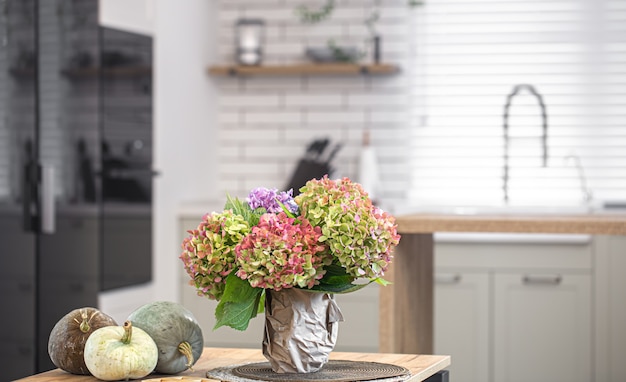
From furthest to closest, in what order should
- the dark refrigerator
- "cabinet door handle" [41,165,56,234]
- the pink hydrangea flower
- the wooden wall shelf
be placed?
1. the wooden wall shelf
2. "cabinet door handle" [41,165,56,234]
3. the dark refrigerator
4. the pink hydrangea flower

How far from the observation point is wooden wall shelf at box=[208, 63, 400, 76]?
16.6 feet

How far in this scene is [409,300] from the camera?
327cm

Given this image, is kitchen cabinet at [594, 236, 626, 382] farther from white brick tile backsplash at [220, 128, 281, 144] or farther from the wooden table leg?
white brick tile backsplash at [220, 128, 281, 144]

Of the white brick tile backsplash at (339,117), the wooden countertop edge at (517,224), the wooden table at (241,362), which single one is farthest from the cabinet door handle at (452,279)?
the wooden table at (241,362)

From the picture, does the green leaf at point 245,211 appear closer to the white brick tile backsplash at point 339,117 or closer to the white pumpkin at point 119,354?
the white pumpkin at point 119,354

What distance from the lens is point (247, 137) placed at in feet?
17.7

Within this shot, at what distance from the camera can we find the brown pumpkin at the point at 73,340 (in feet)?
6.07

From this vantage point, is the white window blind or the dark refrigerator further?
the white window blind

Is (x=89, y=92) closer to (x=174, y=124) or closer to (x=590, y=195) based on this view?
(x=174, y=124)

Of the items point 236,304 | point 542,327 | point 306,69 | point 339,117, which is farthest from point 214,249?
point 339,117

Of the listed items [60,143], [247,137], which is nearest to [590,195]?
[247,137]

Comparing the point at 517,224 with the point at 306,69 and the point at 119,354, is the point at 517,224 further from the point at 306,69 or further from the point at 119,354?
the point at 306,69

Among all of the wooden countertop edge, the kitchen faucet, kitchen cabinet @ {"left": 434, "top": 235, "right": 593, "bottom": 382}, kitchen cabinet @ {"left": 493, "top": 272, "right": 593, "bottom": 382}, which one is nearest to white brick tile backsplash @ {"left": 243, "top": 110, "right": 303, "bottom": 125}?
the kitchen faucet

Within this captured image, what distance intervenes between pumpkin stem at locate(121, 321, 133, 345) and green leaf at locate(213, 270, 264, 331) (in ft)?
0.50
